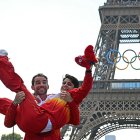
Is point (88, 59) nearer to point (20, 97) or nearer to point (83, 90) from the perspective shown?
point (83, 90)

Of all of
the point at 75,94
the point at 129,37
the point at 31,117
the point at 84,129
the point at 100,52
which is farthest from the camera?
the point at 129,37

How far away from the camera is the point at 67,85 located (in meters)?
5.94

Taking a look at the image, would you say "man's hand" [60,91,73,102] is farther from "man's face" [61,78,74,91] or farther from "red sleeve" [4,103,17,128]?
"red sleeve" [4,103,17,128]

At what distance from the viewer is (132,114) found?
123 feet

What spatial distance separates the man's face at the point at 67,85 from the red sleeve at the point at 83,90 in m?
0.19

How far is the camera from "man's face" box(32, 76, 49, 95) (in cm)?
577

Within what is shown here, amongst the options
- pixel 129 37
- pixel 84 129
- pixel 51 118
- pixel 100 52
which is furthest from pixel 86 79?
pixel 129 37

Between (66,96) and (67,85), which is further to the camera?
(67,85)

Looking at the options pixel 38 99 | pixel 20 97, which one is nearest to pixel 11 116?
pixel 20 97

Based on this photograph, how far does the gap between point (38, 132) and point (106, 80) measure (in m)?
33.1

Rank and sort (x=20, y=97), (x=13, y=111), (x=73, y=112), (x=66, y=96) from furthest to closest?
(x=73, y=112) < (x=66, y=96) < (x=13, y=111) < (x=20, y=97)

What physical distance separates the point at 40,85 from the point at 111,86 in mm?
32960

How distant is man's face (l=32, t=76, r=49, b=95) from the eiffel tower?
3094 centimetres

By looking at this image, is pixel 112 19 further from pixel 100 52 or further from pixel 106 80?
pixel 106 80
